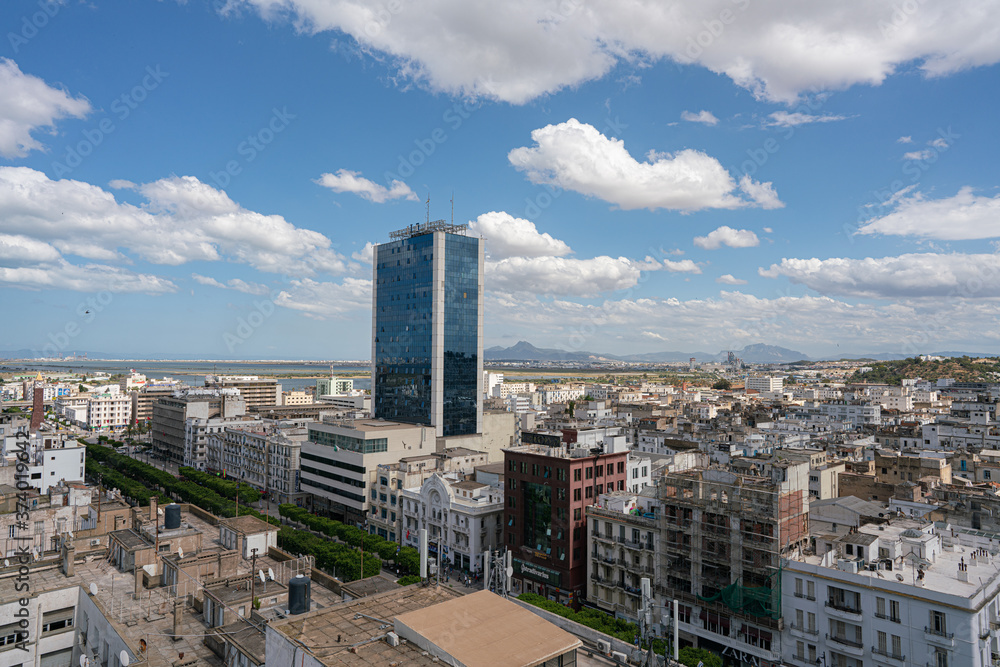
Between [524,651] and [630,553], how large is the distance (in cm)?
3823

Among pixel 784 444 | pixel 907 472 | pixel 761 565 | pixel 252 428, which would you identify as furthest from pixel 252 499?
pixel 907 472

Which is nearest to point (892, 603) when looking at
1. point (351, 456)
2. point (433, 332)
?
point (351, 456)

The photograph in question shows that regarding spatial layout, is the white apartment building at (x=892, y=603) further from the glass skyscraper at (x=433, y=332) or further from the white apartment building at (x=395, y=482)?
the glass skyscraper at (x=433, y=332)

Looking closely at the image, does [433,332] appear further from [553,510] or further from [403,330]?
[553,510]

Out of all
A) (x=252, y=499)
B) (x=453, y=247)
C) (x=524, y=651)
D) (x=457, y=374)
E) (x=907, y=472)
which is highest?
(x=453, y=247)

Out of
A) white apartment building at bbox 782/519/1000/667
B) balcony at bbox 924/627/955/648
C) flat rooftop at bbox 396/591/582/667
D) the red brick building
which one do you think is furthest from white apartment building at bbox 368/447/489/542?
balcony at bbox 924/627/955/648

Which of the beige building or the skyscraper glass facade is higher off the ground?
the skyscraper glass facade

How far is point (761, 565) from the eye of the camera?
150 ft

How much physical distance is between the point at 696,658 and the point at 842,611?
1137cm

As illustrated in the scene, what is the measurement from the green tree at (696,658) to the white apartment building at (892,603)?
8.25m

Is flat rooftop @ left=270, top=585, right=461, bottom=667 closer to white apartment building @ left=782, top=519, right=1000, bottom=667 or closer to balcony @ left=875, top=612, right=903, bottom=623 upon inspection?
white apartment building @ left=782, top=519, right=1000, bottom=667

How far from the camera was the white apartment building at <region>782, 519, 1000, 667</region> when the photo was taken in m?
36.4

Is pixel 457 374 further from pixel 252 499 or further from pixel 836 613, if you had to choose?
pixel 836 613

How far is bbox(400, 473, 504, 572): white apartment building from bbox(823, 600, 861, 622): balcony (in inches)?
1478
